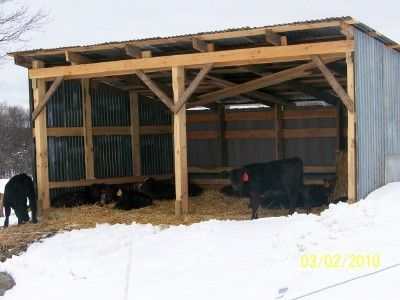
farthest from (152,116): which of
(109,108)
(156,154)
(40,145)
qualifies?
(40,145)

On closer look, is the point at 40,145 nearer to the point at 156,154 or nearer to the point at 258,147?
the point at 156,154

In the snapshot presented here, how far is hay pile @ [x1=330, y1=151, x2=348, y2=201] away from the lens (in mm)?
14398

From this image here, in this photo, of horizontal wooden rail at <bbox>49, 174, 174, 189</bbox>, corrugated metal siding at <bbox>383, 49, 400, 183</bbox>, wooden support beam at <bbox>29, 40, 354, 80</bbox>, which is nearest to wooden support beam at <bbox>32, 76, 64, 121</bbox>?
wooden support beam at <bbox>29, 40, 354, 80</bbox>

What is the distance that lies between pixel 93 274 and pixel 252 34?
5.11 meters

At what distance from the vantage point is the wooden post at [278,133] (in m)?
16.6

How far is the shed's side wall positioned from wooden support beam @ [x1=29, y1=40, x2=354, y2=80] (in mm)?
629

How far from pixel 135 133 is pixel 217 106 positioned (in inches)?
107

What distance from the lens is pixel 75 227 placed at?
1186 cm

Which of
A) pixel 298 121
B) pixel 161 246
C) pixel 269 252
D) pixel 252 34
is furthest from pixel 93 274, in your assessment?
pixel 298 121

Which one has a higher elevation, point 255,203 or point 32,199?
point 32,199

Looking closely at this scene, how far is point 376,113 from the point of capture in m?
11.8

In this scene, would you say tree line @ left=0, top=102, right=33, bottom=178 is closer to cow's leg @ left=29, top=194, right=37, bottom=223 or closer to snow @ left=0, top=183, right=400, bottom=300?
cow's leg @ left=29, top=194, right=37, bottom=223

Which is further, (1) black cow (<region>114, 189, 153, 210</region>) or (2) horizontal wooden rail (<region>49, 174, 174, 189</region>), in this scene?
(2) horizontal wooden rail (<region>49, 174, 174, 189</region>)
